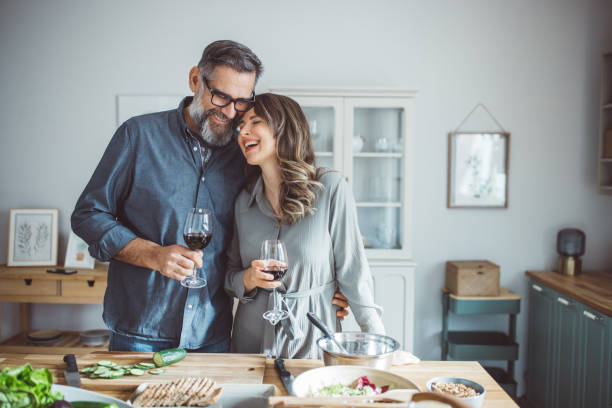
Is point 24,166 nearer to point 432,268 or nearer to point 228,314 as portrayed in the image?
point 228,314

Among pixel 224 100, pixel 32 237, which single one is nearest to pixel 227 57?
pixel 224 100

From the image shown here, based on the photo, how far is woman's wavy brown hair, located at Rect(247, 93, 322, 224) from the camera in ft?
5.43

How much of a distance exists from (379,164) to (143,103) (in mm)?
1839

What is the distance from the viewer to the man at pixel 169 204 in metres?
1.62

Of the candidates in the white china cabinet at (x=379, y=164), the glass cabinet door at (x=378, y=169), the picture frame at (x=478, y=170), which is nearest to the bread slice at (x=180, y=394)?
the white china cabinet at (x=379, y=164)

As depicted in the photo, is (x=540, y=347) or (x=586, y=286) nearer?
(x=586, y=286)

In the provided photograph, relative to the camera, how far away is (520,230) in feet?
11.6

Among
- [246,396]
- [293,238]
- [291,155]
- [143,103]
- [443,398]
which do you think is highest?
[143,103]

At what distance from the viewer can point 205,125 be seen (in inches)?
67.4

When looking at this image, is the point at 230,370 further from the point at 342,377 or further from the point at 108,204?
the point at 108,204

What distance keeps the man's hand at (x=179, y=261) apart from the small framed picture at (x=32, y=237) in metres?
2.42

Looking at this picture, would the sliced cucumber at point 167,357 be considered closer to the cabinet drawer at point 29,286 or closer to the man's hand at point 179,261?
the man's hand at point 179,261

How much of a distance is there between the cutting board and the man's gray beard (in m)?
0.78

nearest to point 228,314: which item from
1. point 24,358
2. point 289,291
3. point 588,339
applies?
point 289,291
